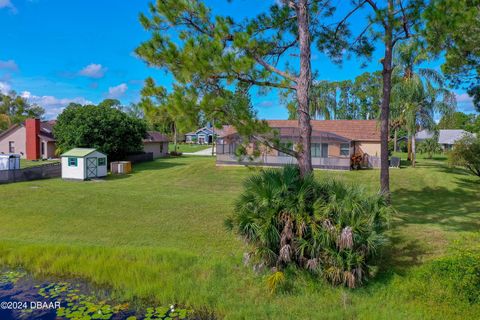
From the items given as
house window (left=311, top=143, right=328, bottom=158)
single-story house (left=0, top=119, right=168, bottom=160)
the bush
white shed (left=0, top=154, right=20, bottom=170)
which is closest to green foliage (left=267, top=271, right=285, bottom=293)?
the bush

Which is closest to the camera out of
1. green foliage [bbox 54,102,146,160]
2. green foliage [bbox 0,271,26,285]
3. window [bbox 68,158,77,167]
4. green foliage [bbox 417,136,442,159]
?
green foliage [bbox 0,271,26,285]

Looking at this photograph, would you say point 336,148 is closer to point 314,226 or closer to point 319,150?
point 319,150

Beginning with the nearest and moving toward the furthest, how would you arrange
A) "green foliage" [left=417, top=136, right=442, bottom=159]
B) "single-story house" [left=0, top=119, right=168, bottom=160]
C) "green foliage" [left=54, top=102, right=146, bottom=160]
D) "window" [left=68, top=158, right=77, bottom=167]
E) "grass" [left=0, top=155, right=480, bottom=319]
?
"grass" [left=0, top=155, right=480, bottom=319] < "window" [left=68, top=158, right=77, bottom=167] < "green foliage" [left=54, top=102, right=146, bottom=160] < "single-story house" [left=0, top=119, right=168, bottom=160] < "green foliage" [left=417, top=136, right=442, bottom=159]

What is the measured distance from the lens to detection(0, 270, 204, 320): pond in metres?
5.53

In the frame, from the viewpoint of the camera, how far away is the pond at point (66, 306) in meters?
5.53

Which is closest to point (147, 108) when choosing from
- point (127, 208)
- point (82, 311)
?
point (82, 311)

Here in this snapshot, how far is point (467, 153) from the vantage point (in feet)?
57.3

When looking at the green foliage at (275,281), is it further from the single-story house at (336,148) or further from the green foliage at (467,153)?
the single-story house at (336,148)

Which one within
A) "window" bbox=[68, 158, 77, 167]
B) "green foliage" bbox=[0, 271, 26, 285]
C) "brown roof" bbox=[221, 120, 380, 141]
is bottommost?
"green foliage" bbox=[0, 271, 26, 285]

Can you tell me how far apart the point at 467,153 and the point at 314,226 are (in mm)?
15723

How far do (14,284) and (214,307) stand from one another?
4.25 meters

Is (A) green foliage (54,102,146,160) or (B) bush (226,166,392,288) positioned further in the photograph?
(A) green foliage (54,102,146,160)

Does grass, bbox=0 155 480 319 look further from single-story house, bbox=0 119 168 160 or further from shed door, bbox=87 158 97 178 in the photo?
single-story house, bbox=0 119 168 160

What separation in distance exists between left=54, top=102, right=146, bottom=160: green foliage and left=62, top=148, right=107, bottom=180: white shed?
130 inches
